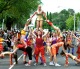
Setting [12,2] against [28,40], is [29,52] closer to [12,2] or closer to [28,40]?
[28,40]

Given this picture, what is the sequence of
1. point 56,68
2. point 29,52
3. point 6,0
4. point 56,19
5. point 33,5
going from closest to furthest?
1. point 56,68
2. point 29,52
3. point 6,0
4. point 33,5
5. point 56,19

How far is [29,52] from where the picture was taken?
2084cm

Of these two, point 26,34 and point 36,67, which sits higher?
point 26,34

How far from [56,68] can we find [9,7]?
994 inches

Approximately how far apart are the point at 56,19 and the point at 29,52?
147503 mm

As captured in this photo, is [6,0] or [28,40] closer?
[28,40]

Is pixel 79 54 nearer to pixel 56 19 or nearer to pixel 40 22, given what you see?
pixel 40 22

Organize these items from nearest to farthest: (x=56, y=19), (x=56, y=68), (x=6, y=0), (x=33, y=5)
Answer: (x=56, y=68) < (x=6, y=0) < (x=33, y=5) < (x=56, y=19)

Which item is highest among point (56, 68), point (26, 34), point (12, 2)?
point (12, 2)

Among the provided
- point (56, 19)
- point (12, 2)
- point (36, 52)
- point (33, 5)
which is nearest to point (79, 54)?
point (36, 52)

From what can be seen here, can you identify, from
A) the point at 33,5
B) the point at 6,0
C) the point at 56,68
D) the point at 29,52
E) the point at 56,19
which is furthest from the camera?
the point at 56,19

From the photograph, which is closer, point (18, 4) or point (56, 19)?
point (18, 4)

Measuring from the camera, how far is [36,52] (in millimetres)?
20859

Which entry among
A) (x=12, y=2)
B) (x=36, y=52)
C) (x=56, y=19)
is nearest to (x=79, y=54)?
(x=36, y=52)
